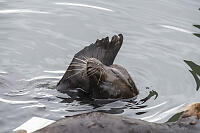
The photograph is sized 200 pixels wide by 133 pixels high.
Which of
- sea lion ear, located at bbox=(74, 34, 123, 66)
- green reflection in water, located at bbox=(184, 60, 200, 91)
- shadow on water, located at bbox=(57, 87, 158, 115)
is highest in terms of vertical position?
sea lion ear, located at bbox=(74, 34, 123, 66)

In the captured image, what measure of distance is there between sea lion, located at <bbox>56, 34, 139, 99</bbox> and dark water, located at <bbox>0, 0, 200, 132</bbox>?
139 millimetres

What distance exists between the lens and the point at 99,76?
5441mm

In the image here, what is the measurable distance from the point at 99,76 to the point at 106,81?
121 mm

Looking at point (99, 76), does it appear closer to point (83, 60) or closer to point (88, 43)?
point (83, 60)

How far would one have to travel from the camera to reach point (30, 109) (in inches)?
200

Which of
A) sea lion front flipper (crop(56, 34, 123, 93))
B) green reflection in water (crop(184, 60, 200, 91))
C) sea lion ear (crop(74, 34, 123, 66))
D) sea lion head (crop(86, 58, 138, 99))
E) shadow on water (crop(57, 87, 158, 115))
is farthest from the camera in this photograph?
green reflection in water (crop(184, 60, 200, 91))

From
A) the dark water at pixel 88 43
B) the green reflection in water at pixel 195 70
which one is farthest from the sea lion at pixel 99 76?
the green reflection in water at pixel 195 70

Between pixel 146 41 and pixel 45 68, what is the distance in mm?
2127

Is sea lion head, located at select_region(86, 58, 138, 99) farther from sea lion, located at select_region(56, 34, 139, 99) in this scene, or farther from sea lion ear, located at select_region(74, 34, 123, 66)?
sea lion ear, located at select_region(74, 34, 123, 66)

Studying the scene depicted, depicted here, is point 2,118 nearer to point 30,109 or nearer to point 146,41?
point 30,109

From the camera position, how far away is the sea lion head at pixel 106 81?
5.43 meters

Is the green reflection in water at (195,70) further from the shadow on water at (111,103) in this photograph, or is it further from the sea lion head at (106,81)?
the sea lion head at (106,81)

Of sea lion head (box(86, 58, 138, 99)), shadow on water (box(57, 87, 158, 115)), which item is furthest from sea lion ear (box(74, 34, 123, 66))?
shadow on water (box(57, 87, 158, 115))

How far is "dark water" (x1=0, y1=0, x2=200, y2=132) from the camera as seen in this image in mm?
5328
